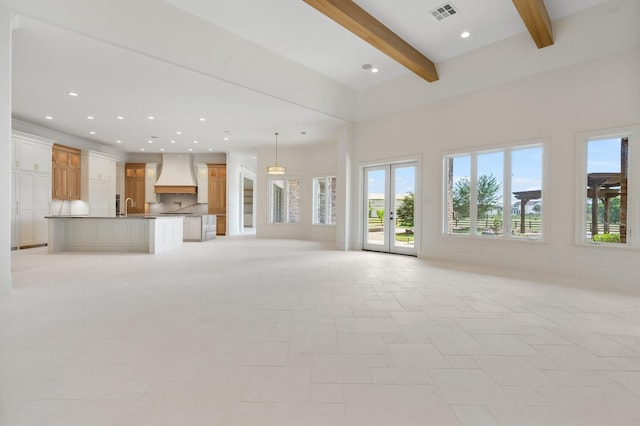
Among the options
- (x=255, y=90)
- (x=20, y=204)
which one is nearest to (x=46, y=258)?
(x=20, y=204)

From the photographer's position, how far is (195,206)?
12.5 m

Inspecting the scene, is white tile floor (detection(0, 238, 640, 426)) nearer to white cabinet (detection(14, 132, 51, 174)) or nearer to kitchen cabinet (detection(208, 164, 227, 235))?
white cabinet (detection(14, 132, 51, 174))

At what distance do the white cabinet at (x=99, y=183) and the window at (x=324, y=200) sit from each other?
7894mm

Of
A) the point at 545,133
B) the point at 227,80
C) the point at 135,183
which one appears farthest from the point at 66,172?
the point at 545,133

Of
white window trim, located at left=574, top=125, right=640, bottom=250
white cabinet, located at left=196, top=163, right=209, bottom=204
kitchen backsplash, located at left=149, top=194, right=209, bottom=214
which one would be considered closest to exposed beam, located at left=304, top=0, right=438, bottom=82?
white window trim, located at left=574, top=125, right=640, bottom=250

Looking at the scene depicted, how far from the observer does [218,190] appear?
12.2 meters

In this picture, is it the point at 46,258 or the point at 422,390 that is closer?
the point at 422,390

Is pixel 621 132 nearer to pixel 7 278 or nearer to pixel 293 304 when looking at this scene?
pixel 293 304

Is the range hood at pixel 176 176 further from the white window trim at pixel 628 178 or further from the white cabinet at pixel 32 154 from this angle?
the white window trim at pixel 628 178

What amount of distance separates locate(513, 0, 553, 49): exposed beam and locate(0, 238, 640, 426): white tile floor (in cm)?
395

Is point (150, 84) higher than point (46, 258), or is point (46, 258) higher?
point (150, 84)

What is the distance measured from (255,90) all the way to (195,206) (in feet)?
26.9

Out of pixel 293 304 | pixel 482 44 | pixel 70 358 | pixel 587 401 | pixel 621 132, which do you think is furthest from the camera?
pixel 482 44

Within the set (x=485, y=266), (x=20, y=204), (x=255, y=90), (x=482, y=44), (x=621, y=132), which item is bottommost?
(x=485, y=266)
